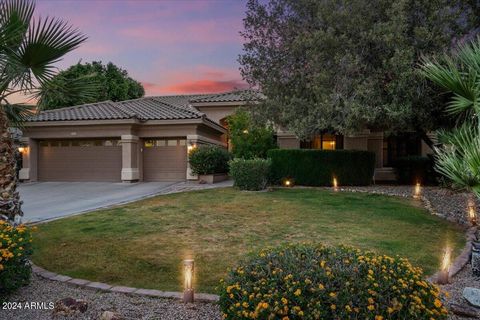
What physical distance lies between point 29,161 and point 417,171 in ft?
71.1

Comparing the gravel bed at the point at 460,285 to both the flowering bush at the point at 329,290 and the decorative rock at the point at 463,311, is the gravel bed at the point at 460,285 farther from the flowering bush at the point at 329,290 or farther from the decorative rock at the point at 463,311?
the flowering bush at the point at 329,290

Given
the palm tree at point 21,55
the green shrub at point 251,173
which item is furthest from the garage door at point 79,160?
the palm tree at point 21,55

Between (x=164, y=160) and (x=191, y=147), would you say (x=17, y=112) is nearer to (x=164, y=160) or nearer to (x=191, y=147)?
(x=191, y=147)

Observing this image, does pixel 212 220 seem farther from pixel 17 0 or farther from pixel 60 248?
pixel 17 0

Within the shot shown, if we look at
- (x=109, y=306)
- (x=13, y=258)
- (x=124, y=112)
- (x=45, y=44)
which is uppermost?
(x=124, y=112)

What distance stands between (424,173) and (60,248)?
18.6m

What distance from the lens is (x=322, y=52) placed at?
11.6 meters

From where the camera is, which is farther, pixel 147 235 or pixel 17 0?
pixel 147 235

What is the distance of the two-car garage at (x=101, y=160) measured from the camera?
20766mm

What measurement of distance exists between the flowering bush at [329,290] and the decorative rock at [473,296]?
148 cm

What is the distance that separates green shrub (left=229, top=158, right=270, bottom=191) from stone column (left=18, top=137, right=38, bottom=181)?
12.6 metres

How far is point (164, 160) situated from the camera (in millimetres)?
21172

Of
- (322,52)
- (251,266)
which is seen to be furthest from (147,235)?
(322,52)

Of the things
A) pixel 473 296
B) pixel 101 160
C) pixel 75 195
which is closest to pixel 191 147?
pixel 101 160
